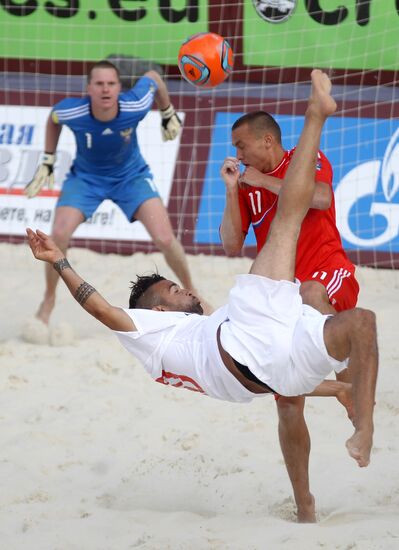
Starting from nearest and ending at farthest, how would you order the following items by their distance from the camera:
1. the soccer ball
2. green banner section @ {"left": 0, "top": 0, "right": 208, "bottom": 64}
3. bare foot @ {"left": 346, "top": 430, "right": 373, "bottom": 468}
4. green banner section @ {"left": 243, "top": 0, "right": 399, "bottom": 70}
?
1. bare foot @ {"left": 346, "top": 430, "right": 373, "bottom": 468}
2. the soccer ball
3. green banner section @ {"left": 243, "top": 0, "right": 399, "bottom": 70}
4. green banner section @ {"left": 0, "top": 0, "right": 208, "bottom": 64}

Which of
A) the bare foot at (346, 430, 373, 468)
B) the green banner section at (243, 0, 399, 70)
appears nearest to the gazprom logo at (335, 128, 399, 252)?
the green banner section at (243, 0, 399, 70)

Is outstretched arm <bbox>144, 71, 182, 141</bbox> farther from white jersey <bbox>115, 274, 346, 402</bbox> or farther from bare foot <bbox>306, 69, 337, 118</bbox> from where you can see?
bare foot <bbox>306, 69, 337, 118</bbox>

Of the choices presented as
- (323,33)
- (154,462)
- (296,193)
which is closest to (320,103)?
(296,193)

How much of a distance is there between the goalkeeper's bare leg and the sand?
0.45ft

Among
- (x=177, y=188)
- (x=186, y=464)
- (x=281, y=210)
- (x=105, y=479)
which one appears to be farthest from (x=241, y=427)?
(x=177, y=188)

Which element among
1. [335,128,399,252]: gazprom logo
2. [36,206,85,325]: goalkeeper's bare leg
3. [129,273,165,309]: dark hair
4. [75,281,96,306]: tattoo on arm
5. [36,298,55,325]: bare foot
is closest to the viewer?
[75,281,96,306]: tattoo on arm

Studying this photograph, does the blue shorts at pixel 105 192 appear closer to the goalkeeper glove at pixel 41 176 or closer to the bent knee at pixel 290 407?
the goalkeeper glove at pixel 41 176

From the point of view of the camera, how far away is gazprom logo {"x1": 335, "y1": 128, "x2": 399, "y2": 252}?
857cm

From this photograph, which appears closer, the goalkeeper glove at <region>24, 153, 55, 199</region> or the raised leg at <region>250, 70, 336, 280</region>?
the raised leg at <region>250, 70, 336, 280</region>

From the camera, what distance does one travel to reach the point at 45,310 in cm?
745

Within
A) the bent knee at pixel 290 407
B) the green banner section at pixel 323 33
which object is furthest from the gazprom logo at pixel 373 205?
the bent knee at pixel 290 407

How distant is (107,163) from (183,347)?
11.2 ft

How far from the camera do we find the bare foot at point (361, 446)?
12.7ft

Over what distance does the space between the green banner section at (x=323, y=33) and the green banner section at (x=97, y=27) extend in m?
0.48
